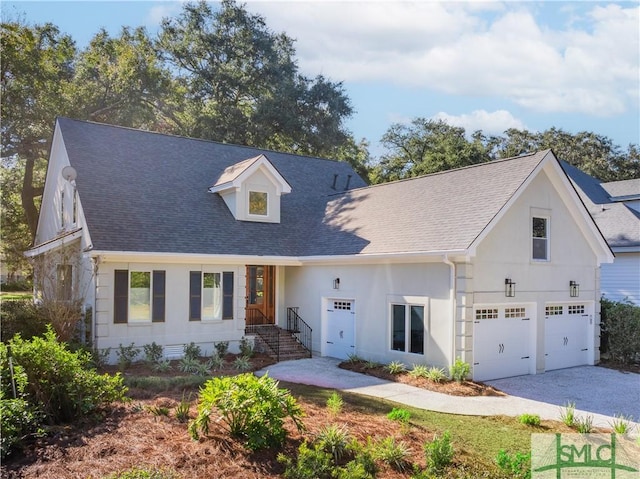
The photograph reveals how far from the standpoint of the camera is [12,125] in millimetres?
26438

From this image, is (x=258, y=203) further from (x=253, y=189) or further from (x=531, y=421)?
(x=531, y=421)

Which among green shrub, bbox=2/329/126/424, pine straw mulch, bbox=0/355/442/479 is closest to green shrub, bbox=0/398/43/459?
pine straw mulch, bbox=0/355/442/479

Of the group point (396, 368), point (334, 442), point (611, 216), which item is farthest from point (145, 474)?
point (611, 216)

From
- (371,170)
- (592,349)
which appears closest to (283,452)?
(592,349)

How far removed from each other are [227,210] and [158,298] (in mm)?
4458

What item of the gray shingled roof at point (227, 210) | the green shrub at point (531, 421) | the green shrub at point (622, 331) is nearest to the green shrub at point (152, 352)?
the gray shingled roof at point (227, 210)

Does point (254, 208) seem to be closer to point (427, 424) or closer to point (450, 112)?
point (427, 424)

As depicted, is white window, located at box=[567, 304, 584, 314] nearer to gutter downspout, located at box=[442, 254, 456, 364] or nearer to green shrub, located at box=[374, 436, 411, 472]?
gutter downspout, located at box=[442, 254, 456, 364]

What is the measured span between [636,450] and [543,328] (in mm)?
7026

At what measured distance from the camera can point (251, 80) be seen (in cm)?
3569

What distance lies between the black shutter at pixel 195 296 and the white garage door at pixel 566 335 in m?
10.0

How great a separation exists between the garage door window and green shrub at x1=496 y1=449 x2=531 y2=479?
6829 mm

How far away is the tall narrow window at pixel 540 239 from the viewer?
14.9 meters

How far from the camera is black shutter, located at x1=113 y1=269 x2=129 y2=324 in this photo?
1418 centimetres
